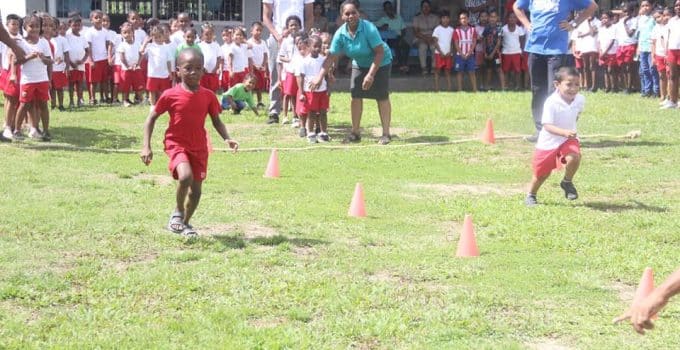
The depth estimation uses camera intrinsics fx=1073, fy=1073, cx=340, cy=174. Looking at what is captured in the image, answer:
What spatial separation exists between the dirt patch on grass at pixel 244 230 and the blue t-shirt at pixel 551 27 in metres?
5.95

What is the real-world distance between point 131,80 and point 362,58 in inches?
278

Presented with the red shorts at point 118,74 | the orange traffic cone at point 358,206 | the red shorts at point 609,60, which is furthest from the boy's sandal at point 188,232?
the red shorts at point 609,60

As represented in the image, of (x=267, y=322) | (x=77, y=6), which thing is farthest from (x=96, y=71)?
(x=267, y=322)

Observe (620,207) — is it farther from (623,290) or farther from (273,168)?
(273,168)

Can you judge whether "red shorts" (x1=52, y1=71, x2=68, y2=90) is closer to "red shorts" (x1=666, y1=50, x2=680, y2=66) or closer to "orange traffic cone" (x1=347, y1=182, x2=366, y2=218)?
"orange traffic cone" (x1=347, y1=182, x2=366, y2=218)

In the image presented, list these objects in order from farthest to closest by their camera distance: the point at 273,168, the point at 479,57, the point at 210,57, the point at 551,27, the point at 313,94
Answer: the point at 479,57 → the point at 210,57 → the point at 313,94 → the point at 551,27 → the point at 273,168

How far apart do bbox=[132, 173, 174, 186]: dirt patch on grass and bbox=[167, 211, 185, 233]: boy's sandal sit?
259 cm

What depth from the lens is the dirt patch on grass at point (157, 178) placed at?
11.2 meters

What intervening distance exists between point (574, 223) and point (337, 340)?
12.5 feet

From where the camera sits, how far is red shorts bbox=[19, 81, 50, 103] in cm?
1437

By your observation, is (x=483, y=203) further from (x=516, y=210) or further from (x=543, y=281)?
(x=543, y=281)

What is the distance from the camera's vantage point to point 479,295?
6.74 meters

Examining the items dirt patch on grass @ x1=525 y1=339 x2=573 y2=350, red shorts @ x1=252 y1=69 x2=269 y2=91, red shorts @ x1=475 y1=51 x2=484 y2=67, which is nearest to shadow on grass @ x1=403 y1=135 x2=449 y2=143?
red shorts @ x1=252 y1=69 x2=269 y2=91

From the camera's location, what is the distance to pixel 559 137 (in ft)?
32.9
